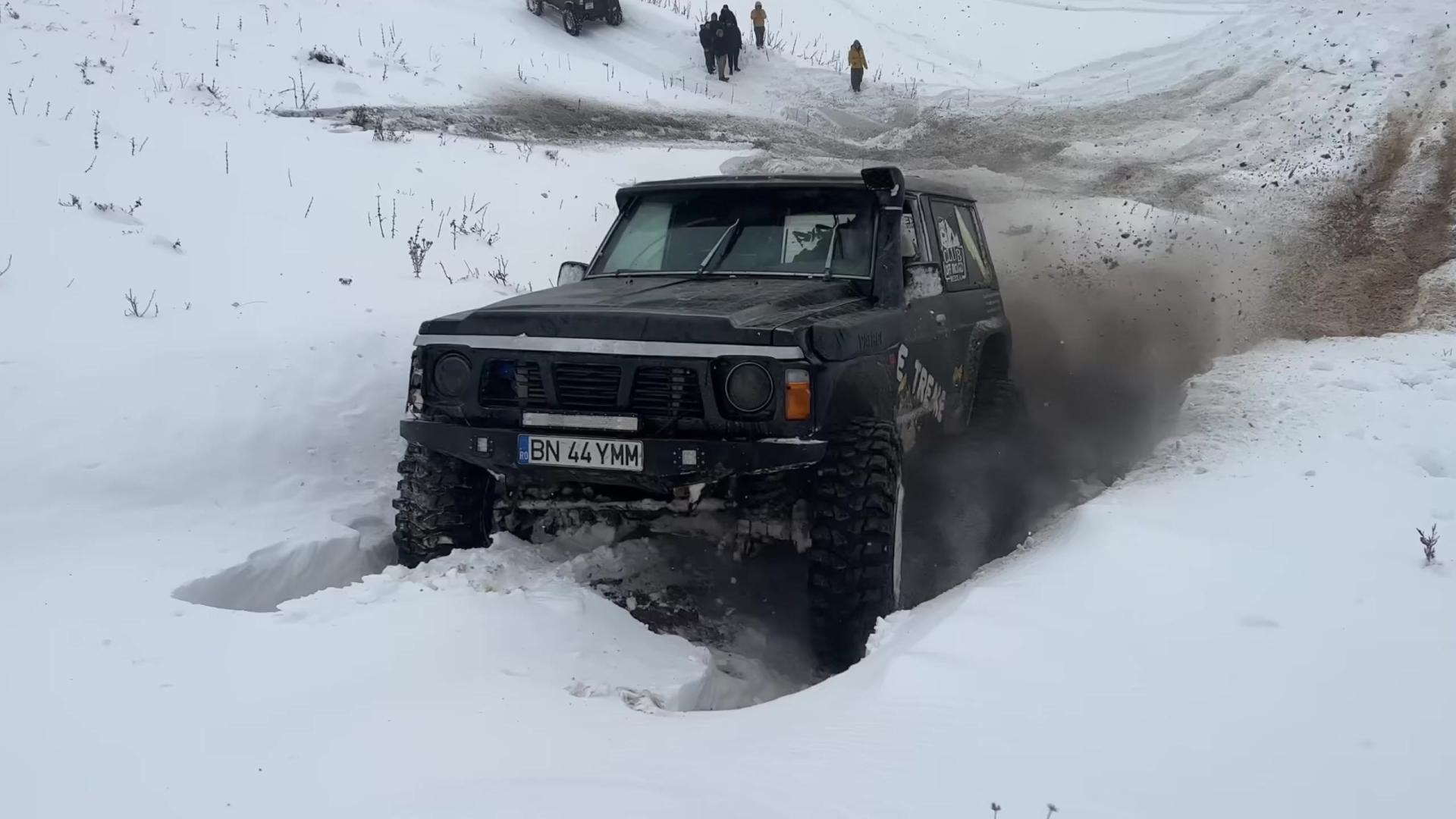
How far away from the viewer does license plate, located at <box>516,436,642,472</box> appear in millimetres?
4289

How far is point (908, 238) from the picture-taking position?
5.57 meters

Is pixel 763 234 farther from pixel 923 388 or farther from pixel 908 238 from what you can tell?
pixel 923 388

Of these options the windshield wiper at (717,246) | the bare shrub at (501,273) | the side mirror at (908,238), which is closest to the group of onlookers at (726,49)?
Answer: the bare shrub at (501,273)

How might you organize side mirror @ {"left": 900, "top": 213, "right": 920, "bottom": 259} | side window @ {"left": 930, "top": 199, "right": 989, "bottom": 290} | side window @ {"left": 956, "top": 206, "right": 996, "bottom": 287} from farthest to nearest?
side window @ {"left": 956, "top": 206, "right": 996, "bottom": 287}
side window @ {"left": 930, "top": 199, "right": 989, "bottom": 290}
side mirror @ {"left": 900, "top": 213, "right": 920, "bottom": 259}

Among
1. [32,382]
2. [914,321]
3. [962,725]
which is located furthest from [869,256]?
[32,382]

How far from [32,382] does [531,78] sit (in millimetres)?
14358

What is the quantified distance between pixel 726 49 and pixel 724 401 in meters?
19.1

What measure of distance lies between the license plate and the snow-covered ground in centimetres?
49

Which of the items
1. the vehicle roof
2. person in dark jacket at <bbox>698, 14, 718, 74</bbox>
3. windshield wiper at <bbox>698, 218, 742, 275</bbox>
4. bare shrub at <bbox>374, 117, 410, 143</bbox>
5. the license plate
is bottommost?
the license plate

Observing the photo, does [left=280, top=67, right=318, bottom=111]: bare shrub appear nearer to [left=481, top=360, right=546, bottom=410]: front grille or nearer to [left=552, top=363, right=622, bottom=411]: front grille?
[left=481, top=360, right=546, bottom=410]: front grille

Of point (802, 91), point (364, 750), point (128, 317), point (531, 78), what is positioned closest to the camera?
point (364, 750)

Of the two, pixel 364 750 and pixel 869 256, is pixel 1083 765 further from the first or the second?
pixel 869 256

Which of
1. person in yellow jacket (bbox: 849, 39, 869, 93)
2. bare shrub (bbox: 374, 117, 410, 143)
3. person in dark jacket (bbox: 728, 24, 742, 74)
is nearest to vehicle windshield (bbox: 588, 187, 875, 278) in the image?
bare shrub (bbox: 374, 117, 410, 143)

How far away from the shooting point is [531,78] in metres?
18.8
